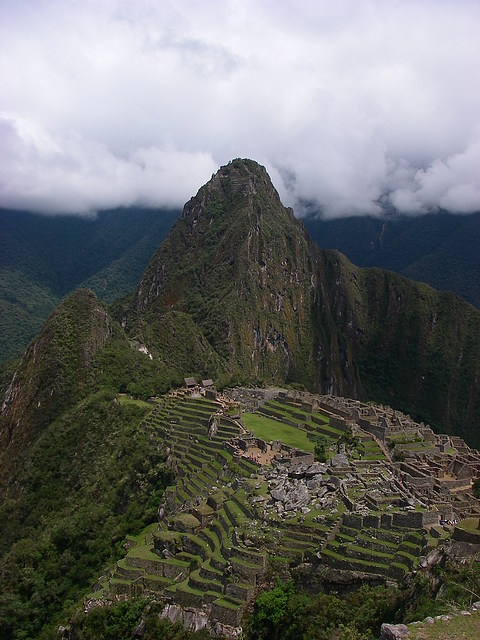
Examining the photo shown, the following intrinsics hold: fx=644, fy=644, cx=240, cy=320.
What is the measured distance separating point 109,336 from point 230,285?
4340 cm

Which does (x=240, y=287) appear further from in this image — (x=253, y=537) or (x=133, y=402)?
(x=253, y=537)

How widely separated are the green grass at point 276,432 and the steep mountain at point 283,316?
135 ft

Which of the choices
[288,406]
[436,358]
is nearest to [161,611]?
[288,406]

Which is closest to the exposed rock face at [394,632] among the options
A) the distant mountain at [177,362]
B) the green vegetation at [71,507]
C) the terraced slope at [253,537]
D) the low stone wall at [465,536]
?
the terraced slope at [253,537]

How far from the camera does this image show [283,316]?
144 m

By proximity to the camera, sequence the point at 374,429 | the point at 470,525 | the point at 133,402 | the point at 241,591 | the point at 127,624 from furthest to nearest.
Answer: the point at 133,402 < the point at 374,429 < the point at 127,624 < the point at 470,525 < the point at 241,591

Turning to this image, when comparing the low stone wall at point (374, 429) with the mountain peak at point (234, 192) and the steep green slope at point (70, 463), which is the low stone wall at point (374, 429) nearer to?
the steep green slope at point (70, 463)

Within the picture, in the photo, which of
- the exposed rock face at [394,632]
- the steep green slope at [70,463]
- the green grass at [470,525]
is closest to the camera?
the exposed rock face at [394,632]

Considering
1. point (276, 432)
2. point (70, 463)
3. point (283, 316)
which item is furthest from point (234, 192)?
point (276, 432)

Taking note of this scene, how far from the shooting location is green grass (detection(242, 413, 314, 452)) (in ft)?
133

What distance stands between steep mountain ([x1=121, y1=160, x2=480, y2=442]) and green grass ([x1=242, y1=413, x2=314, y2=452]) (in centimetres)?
4128

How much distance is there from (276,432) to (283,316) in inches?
3989

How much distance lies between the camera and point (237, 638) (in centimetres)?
2206

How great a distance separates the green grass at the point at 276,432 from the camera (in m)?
40.6
